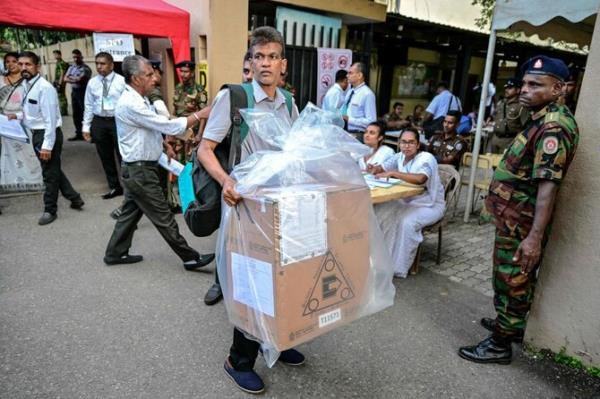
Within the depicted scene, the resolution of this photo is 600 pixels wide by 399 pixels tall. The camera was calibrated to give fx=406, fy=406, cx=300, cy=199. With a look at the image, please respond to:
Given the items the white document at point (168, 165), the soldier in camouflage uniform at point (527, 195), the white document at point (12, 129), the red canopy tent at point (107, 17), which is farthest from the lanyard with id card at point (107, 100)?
the soldier in camouflage uniform at point (527, 195)

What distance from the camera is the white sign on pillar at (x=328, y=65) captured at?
6.82m

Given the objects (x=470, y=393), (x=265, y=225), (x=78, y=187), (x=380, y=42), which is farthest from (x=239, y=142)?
(x=380, y=42)

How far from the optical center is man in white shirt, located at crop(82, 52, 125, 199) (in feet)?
17.6

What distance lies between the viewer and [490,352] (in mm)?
2553

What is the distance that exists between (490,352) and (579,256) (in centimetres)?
79

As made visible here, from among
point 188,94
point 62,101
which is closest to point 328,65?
point 188,94

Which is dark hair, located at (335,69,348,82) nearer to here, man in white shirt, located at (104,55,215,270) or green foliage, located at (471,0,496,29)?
man in white shirt, located at (104,55,215,270)

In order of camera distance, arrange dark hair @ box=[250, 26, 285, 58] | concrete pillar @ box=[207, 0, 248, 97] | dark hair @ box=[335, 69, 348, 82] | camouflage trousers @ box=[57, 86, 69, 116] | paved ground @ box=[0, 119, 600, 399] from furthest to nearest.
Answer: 1. camouflage trousers @ box=[57, 86, 69, 116]
2. dark hair @ box=[335, 69, 348, 82]
3. concrete pillar @ box=[207, 0, 248, 97]
4. paved ground @ box=[0, 119, 600, 399]
5. dark hair @ box=[250, 26, 285, 58]

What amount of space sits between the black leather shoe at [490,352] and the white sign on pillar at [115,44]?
17.7 feet

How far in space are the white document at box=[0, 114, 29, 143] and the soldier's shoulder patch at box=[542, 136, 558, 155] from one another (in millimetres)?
4978

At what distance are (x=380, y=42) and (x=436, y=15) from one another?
7.53ft

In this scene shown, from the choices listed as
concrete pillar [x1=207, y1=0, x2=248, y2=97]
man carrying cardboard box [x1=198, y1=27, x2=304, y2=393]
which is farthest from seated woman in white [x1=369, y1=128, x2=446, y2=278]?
concrete pillar [x1=207, y1=0, x2=248, y2=97]

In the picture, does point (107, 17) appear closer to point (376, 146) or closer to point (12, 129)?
point (12, 129)

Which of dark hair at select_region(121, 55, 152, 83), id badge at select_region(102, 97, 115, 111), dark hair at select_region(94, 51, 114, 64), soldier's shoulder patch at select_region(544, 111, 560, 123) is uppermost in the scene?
dark hair at select_region(94, 51, 114, 64)
